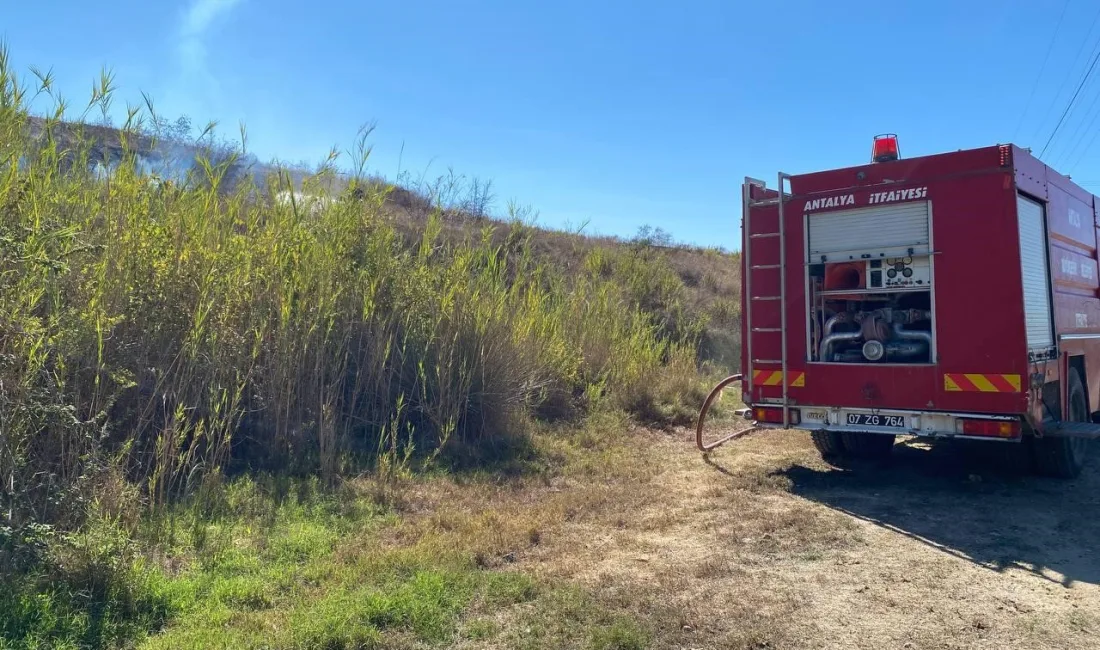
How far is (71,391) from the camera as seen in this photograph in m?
5.18

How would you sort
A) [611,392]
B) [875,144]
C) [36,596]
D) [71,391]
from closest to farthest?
[36,596] → [71,391] → [875,144] → [611,392]

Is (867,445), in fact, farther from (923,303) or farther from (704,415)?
(923,303)

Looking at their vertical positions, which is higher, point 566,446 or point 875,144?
point 875,144

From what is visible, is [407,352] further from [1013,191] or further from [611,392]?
[1013,191]

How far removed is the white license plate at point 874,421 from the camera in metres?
6.97

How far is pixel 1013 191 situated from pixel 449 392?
565cm

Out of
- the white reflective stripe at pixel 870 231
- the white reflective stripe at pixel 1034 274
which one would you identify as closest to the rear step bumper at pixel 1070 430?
the white reflective stripe at pixel 1034 274

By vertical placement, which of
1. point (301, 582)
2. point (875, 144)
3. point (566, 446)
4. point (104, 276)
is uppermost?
point (875, 144)

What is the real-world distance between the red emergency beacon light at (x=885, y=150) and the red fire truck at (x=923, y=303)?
0.02 metres

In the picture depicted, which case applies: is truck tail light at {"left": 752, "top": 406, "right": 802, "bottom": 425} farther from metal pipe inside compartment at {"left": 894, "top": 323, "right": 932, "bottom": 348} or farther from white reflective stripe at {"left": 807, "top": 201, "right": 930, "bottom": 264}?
white reflective stripe at {"left": 807, "top": 201, "right": 930, "bottom": 264}

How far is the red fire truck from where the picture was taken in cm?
654

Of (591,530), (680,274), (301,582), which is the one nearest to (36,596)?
(301,582)

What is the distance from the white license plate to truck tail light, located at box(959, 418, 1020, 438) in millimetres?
504

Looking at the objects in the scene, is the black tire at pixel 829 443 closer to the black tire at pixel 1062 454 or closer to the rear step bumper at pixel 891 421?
the rear step bumper at pixel 891 421
